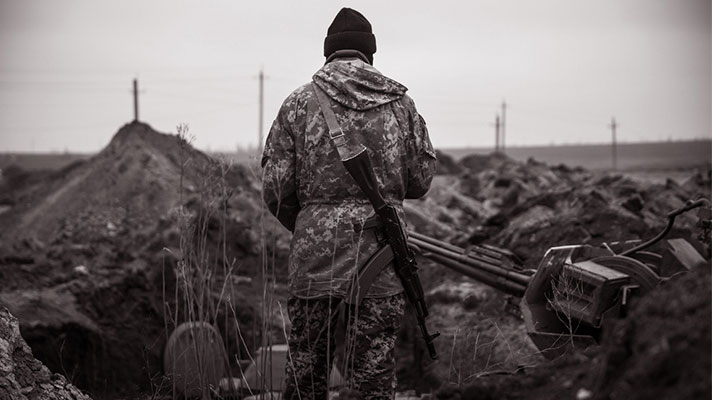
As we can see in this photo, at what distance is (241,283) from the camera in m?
8.55

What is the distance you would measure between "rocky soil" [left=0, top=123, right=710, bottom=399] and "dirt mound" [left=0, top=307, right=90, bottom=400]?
0.49 ft

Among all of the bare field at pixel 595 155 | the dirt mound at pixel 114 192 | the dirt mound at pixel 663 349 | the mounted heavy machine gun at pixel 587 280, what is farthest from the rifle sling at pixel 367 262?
the bare field at pixel 595 155

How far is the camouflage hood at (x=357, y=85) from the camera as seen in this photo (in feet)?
11.4

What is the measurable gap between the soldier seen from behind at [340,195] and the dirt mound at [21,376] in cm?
99

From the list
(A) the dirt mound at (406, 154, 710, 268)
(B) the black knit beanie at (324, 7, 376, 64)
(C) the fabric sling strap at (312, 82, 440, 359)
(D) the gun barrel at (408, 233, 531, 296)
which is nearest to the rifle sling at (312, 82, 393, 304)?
(C) the fabric sling strap at (312, 82, 440, 359)

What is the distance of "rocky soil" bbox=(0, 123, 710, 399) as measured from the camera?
1.95 m

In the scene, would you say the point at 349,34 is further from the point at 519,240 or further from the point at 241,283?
the point at 241,283

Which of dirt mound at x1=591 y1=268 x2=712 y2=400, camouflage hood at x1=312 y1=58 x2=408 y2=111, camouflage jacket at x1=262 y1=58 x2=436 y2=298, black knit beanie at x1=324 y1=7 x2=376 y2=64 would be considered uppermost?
black knit beanie at x1=324 y1=7 x2=376 y2=64

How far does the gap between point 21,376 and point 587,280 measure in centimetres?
286

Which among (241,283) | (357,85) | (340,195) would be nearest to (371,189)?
(340,195)

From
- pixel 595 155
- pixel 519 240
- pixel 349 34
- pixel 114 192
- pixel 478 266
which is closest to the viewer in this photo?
pixel 349 34

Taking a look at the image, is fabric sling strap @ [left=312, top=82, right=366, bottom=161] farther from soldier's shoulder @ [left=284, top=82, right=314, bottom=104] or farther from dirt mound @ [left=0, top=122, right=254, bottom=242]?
dirt mound @ [left=0, top=122, right=254, bottom=242]

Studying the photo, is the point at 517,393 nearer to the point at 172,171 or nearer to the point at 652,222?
the point at 652,222

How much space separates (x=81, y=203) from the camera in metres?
13.2
